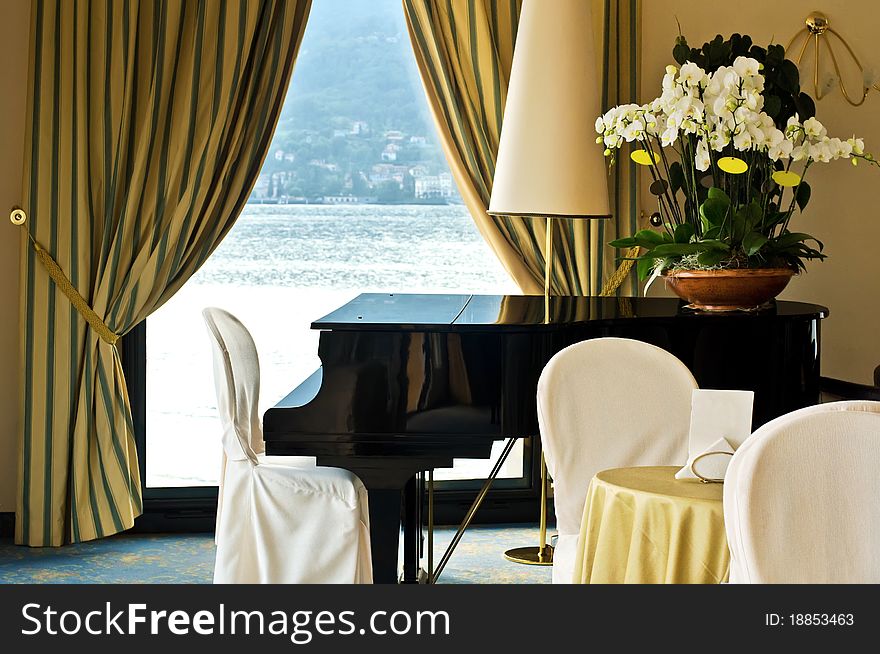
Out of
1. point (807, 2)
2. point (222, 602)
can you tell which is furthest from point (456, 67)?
point (222, 602)

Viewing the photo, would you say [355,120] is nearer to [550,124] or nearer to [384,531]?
[550,124]

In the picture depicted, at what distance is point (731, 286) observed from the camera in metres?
3.49

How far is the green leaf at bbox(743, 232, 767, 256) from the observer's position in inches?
133

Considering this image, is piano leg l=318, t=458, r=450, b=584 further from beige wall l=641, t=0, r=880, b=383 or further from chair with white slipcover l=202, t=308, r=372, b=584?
beige wall l=641, t=0, r=880, b=383

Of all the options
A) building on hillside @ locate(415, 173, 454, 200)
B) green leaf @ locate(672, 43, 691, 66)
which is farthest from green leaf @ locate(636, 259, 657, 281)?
building on hillside @ locate(415, 173, 454, 200)

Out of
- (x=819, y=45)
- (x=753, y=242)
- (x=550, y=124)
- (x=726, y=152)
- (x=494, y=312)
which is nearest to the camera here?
(x=753, y=242)

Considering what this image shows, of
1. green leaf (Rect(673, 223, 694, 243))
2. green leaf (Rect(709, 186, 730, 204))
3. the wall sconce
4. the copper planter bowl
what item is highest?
the wall sconce

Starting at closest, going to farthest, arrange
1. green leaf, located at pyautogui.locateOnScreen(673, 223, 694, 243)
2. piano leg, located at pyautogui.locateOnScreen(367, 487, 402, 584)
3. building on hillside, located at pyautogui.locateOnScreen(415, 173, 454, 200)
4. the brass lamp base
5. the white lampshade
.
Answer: piano leg, located at pyautogui.locateOnScreen(367, 487, 402, 584) → green leaf, located at pyautogui.locateOnScreen(673, 223, 694, 243) → the white lampshade → the brass lamp base → building on hillside, located at pyautogui.locateOnScreen(415, 173, 454, 200)

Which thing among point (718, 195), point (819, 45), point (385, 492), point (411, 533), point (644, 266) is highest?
point (819, 45)

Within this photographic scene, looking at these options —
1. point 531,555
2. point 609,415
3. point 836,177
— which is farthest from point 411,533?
point 836,177

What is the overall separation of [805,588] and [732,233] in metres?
1.76

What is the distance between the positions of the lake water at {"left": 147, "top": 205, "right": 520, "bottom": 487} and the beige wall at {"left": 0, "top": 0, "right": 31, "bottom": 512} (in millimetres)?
538

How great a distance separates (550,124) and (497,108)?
79 cm

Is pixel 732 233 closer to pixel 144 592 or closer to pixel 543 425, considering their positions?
pixel 543 425
